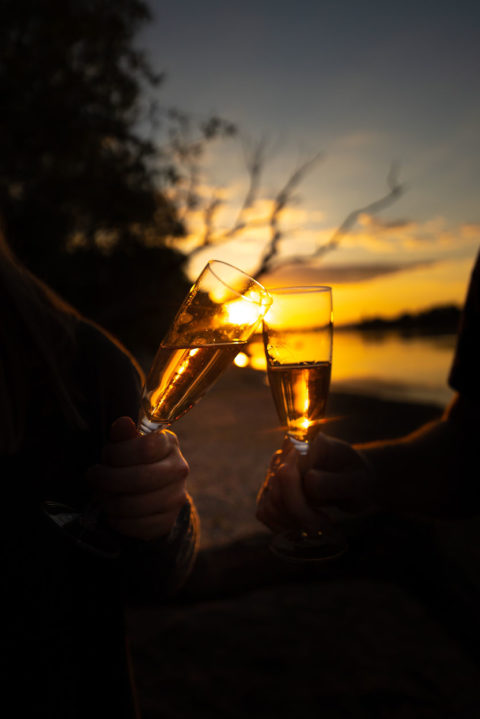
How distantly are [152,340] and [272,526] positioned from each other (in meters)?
28.8

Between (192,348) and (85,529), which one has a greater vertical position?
(192,348)

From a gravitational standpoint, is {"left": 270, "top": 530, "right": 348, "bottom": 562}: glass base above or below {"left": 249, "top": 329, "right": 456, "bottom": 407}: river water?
above

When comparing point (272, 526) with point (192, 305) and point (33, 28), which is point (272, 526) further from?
point (33, 28)

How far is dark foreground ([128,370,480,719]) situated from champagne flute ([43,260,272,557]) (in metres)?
2.83

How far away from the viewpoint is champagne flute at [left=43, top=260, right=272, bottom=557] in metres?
0.98

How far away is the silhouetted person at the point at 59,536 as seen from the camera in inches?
53.9

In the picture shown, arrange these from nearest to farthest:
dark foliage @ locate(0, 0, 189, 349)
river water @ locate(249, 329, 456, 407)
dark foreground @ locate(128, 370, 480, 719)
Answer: dark foreground @ locate(128, 370, 480, 719), dark foliage @ locate(0, 0, 189, 349), river water @ locate(249, 329, 456, 407)

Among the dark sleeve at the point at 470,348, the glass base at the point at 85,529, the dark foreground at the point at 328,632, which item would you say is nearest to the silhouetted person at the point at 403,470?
the dark sleeve at the point at 470,348

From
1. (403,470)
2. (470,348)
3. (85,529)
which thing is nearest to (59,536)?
(85,529)

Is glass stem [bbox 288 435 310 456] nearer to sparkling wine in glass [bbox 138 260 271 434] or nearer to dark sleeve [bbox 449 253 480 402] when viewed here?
sparkling wine in glass [bbox 138 260 271 434]

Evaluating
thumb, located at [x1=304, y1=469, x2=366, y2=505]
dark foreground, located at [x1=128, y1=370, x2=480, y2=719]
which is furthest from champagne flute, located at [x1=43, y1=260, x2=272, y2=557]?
dark foreground, located at [x1=128, y1=370, x2=480, y2=719]

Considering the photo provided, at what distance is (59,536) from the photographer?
4.69 ft

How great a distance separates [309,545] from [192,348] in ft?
1.85

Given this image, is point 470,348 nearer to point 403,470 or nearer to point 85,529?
point 403,470
